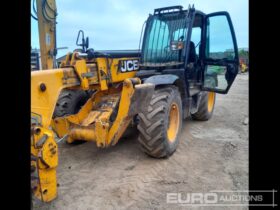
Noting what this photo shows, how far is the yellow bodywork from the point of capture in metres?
2.57

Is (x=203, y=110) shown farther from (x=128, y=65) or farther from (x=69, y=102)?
(x=69, y=102)

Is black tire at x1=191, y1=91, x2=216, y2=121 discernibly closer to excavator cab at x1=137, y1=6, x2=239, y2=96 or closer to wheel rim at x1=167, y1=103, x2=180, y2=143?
excavator cab at x1=137, y1=6, x2=239, y2=96

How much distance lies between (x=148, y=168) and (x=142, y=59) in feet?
7.32

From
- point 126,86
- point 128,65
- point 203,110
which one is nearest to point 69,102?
point 128,65

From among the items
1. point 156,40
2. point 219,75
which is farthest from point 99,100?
point 219,75

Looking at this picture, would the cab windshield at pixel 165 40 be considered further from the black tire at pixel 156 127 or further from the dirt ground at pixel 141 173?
the dirt ground at pixel 141 173

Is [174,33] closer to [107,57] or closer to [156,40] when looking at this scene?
[156,40]

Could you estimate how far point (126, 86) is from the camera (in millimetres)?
3617

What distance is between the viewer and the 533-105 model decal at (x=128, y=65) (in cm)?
462

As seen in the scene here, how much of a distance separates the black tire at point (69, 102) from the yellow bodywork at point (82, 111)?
423 millimetres

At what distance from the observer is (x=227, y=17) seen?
5.28m

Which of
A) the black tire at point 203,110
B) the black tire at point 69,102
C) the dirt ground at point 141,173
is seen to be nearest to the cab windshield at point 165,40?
the black tire at point 69,102

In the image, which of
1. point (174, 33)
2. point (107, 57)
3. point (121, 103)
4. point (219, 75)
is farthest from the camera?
point (219, 75)

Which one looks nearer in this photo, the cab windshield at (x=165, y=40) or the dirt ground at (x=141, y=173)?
the dirt ground at (x=141, y=173)
